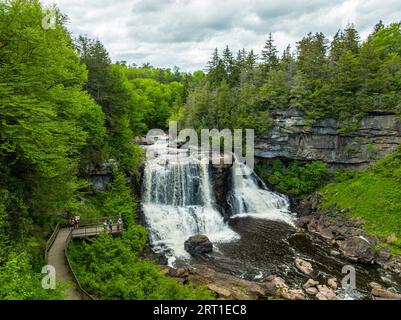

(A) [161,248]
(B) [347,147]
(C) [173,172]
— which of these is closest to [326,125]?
(B) [347,147]

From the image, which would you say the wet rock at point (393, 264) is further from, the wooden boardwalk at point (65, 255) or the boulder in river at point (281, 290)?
the wooden boardwalk at point (65, 255)

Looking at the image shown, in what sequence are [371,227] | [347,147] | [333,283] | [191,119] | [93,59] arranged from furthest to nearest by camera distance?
[191,119] < [347,147] < [93,59] < [371,227] < [333,283]

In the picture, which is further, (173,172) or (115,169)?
(173,172)

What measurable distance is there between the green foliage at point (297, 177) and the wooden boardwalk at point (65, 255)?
2137cm

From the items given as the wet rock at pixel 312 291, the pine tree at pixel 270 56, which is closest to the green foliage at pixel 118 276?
the wet rock at pixel 312 291

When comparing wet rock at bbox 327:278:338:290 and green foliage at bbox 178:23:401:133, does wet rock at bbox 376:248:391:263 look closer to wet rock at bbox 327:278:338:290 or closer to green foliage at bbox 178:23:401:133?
wet rock at bbox 327:278:338:290

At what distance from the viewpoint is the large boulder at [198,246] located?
2350 cm

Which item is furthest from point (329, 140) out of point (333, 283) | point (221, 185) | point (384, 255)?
point (333, 283)

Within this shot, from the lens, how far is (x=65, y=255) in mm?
16391

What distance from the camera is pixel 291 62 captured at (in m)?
42.1
